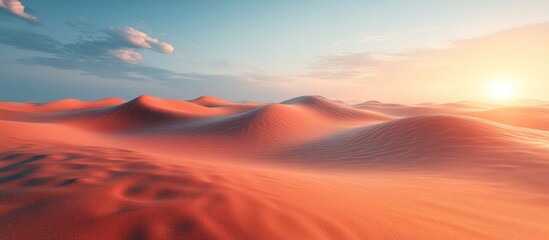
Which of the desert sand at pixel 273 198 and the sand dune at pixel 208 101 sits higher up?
the sand dune at pixel 208 101

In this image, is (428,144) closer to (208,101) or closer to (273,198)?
(273,198)

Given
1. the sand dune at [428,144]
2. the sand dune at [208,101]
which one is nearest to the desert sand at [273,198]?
the sand dune at [428,144]

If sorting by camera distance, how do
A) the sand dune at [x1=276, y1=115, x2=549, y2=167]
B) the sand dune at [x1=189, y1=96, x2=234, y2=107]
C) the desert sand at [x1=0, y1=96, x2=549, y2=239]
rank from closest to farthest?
1. the desert sand at [x1=0, y1=96, x2=549, y2=239]
2. the sand dune at [x1=276, y1=115, x2=549, y2=167]
3. the sand dune at [x1=189, y1=96, x2=234, y2=107]

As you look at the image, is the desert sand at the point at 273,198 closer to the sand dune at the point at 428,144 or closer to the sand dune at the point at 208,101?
the sand dune at the point at 428,144

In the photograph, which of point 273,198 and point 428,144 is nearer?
point 273,198

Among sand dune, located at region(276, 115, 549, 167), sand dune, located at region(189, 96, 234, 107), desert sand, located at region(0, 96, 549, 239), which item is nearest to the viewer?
desert sand, located at region(0, 96, 549, 239)

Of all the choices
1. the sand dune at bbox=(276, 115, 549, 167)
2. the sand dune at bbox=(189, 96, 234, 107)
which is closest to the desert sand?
the sand dune at bbox=(276, 115, 549, 167)

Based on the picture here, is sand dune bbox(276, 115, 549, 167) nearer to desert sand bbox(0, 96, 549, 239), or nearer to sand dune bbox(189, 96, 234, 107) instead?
desert sand bbox(0, 96, 549, 239)

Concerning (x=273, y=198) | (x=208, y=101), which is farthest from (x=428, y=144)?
(x=208, y=101)

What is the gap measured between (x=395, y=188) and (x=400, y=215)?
1620mm

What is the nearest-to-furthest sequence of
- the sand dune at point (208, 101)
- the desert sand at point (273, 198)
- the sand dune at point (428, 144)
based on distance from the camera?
the desert sand at point (273, 198) < the sand dune at point (428, 144) < the sand dune at point (208, 101)

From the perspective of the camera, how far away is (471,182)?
16.7 ft

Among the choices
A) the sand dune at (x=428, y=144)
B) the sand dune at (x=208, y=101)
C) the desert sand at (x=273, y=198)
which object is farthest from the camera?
the sand dune at (x=208, y=101)

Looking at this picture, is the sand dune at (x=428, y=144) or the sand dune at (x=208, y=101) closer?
the sand dune at (x=428, y=144)
